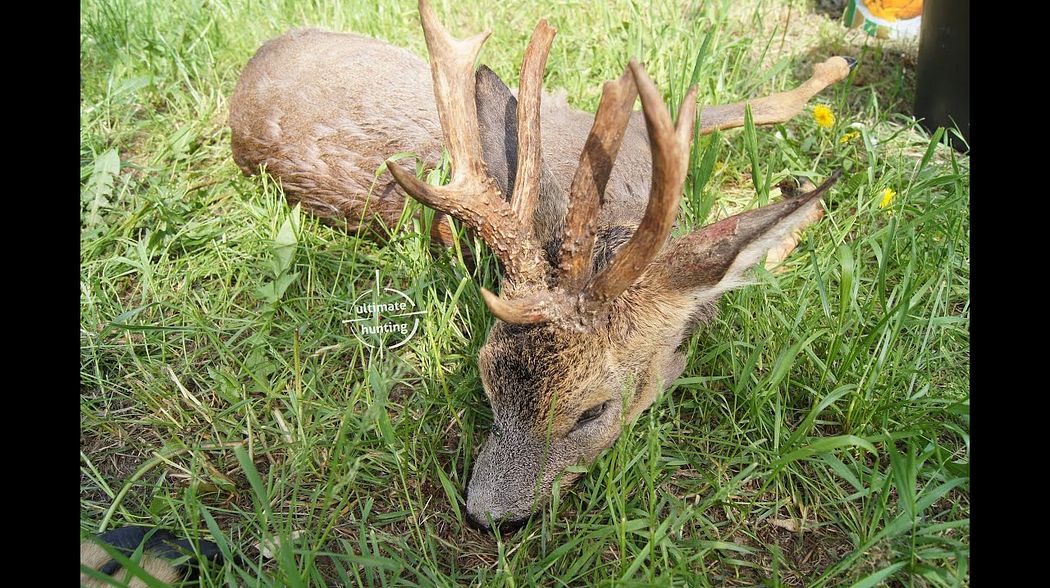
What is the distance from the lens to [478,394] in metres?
2.82

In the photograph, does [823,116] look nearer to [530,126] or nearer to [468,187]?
[530,126]

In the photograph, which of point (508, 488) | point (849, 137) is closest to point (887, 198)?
point (849, 137)

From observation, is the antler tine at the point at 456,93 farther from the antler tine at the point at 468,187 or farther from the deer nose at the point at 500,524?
the deer nose at the point at 500,524

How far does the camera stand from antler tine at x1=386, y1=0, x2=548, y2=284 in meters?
2.39

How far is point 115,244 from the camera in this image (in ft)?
12.2

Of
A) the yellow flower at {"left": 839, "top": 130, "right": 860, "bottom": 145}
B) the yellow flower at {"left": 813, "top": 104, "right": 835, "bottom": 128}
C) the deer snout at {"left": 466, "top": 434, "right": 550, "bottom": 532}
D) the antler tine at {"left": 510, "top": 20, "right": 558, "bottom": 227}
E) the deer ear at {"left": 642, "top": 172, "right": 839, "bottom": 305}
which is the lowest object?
the deer snout at {"left": 466, "top": 434, "right": 550, "bottom": 532}

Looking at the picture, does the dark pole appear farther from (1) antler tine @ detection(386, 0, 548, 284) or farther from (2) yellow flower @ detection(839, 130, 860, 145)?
(1) antler tine @ detection(386, 0, 548, 284)

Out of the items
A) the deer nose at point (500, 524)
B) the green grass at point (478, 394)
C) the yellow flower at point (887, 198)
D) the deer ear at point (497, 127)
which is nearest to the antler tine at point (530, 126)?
the deer ear at point (497, 127)

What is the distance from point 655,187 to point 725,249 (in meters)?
0.32

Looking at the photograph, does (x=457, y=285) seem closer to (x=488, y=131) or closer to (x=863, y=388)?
(x=488, y=131)

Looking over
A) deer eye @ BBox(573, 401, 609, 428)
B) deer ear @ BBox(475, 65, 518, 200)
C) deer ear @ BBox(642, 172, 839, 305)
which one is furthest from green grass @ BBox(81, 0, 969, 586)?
deer ear @ BBox(642, 172, 839, 305)
